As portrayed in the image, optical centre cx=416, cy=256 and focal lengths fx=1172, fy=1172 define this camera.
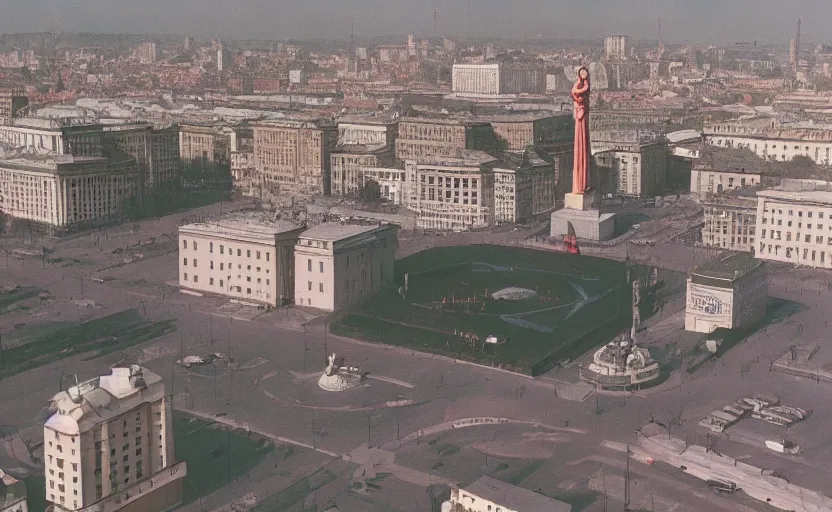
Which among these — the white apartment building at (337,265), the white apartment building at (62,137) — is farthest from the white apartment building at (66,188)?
the white apartment building at (337,265)

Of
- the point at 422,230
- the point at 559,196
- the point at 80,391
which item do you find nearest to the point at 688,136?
the point at 559,196

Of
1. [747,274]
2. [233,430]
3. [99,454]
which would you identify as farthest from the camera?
[747,274]

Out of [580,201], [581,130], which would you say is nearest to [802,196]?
[580,201]

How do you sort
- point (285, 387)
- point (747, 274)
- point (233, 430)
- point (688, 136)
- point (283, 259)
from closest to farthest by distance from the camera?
point (233, 430) → point (285, 387) → point (747, 274) → point (283, 259) → point (688, 136)

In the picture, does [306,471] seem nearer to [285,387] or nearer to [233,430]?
[233,430]

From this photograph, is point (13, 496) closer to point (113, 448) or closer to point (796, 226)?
point (113, 448)

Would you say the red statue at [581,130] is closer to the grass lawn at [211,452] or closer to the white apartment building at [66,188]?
the white apartment building at [66,188]

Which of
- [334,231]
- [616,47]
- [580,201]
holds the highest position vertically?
Result: [616,47]
